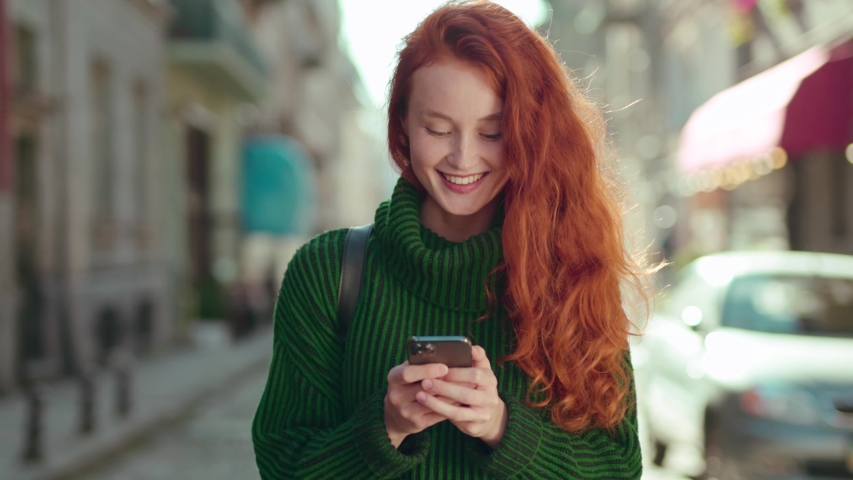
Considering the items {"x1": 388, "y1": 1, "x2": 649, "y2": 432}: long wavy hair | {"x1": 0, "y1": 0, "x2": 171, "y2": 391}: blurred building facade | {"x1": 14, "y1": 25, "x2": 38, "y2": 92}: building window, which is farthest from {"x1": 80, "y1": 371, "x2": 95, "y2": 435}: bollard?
{"x1": 388, "y1": 1, "x2": 649, "y2": 432}: long wavy hair

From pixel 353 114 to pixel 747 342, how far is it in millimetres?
61576

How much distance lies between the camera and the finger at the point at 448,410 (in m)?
1.85

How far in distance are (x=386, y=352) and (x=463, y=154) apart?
1.49 feet

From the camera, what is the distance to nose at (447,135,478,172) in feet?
6.92

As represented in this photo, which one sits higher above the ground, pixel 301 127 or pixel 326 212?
pixel 301 127

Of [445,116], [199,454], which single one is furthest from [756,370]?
[199,454]

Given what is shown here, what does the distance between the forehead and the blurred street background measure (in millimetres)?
346

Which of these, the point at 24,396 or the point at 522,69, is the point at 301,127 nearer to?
the point at 24,396

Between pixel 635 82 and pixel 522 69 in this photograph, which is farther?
pixel 635 82

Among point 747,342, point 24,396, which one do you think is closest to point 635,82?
point 24,396

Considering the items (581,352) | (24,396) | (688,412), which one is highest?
(581,352)

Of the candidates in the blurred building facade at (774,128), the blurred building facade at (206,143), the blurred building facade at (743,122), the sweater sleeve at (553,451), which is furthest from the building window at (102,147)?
the sweater sleeve at (553,451)

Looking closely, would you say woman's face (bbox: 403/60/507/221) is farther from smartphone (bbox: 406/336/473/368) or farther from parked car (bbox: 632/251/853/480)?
parked car (bbox: 632/251/853/480)

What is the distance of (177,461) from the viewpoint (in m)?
8.05
